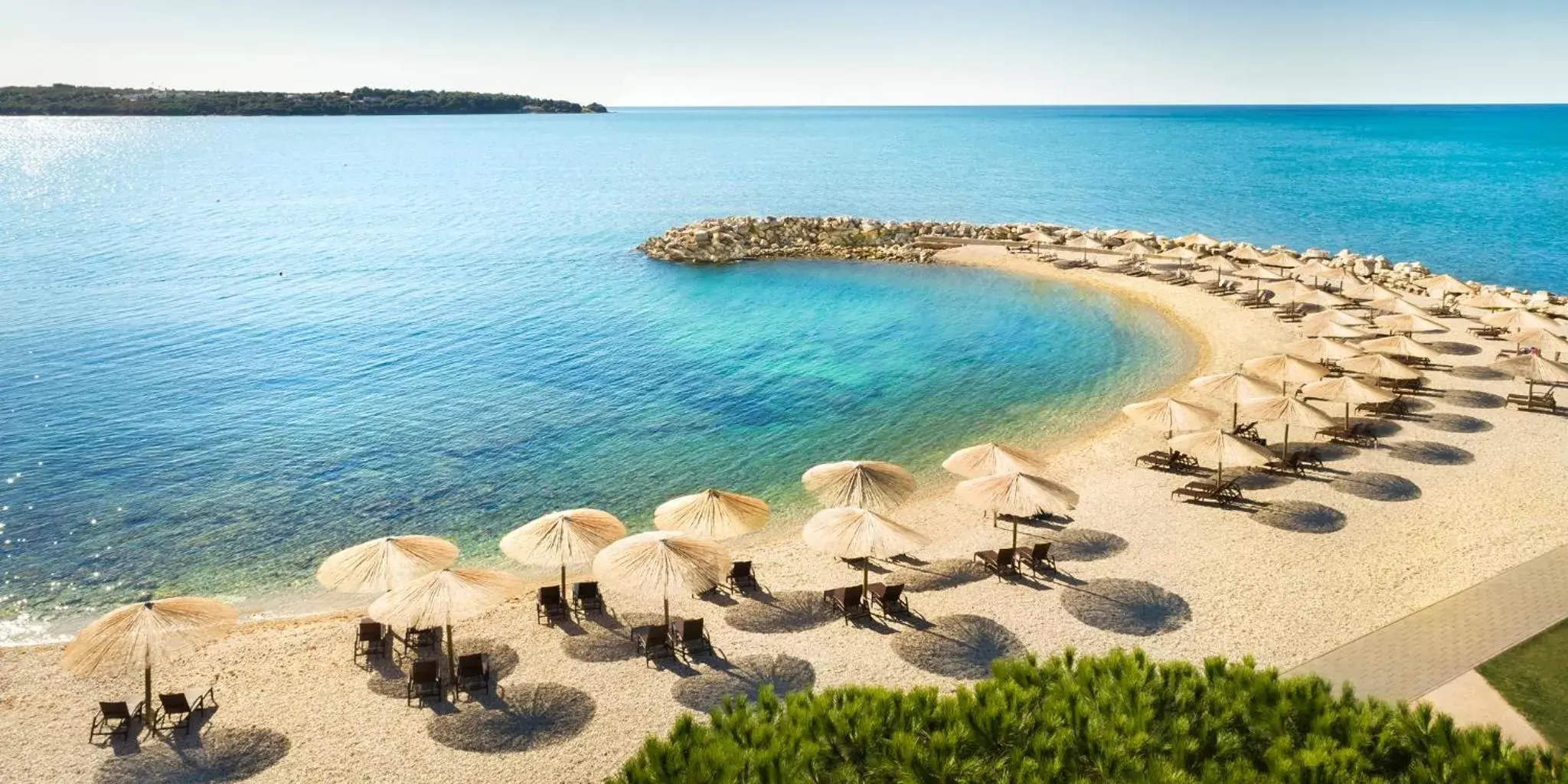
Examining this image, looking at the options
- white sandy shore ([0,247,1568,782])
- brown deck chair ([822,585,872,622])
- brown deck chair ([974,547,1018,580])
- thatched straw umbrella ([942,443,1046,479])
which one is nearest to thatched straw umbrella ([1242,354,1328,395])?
white sandy shore ([0,247,1568,782])

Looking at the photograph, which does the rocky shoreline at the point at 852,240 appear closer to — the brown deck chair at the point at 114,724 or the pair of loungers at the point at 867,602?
the pair of loungers at the point at 867,602

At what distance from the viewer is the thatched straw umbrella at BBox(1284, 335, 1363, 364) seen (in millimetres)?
29359

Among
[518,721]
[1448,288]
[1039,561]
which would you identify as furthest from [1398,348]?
[518,721]

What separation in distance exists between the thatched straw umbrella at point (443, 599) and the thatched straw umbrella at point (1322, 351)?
25.6 meters

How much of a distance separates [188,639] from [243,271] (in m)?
54.9

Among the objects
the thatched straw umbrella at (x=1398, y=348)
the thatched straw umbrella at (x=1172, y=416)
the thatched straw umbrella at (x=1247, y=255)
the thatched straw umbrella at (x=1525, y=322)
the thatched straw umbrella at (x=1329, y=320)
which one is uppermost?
the thatched straw umbrella at (x=1247, y=255)

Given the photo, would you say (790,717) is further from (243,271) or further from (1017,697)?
(243,271)

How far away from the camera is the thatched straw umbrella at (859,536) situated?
17.2 m

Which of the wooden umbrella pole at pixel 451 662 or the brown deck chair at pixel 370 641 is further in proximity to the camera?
the brown deck chair at pixel 370 641

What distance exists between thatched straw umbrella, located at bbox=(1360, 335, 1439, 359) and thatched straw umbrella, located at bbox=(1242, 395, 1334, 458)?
7982 millimetres

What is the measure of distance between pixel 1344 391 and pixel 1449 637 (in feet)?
36.4

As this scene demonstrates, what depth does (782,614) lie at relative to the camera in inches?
724

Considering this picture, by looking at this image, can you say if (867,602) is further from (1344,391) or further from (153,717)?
(1344,391)

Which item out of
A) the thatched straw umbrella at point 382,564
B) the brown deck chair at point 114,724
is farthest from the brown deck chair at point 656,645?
the brown deck chair at point 114,724
